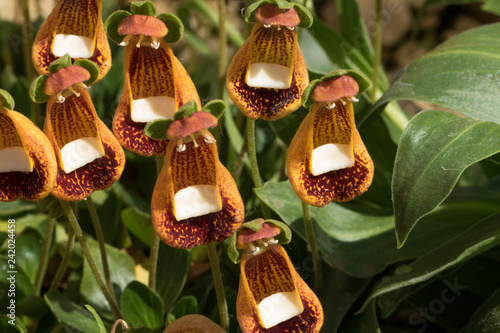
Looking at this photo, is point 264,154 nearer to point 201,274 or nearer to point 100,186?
point 201,274

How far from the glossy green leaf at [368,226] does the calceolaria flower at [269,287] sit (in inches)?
9.9

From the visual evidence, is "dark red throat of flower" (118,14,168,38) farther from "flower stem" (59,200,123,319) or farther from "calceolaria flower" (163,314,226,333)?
"calceolaria flower" (163,314,226,333)

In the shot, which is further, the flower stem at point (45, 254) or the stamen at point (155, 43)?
the flower stem at point (45, 254)

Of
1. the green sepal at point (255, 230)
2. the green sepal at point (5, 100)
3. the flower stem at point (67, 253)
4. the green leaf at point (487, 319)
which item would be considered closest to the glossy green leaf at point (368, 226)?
the green leaf at point (487, 319)

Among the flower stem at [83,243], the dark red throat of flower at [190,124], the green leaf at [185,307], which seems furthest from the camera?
the green leaf at [185,307]

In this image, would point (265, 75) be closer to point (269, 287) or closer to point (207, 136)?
point (207, 136)

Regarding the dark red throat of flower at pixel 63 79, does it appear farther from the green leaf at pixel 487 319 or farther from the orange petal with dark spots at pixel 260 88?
the green leaf at pixel 487 319

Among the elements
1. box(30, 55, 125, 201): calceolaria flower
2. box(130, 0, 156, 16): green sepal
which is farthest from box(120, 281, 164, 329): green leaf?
box(130, 0, 156, 16): green sepal

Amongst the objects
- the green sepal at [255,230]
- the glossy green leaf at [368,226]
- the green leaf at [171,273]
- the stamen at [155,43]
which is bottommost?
the green leaf at [171,273]

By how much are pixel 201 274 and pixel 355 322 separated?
453 mm

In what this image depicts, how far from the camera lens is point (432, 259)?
1.27 metres

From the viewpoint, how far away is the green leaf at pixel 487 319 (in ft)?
3.97

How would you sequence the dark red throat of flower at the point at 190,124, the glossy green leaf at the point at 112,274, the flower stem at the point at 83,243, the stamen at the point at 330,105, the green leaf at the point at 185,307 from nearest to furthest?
the dark red throat of flower at the point at 190,124, the stamen at the point at 330,105, the flower stem at the point at 83,243, the green leaf at the point at 185,307, the glossy green leaf at the point at 112,274

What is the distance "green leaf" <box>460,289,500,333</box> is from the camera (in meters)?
1.21
